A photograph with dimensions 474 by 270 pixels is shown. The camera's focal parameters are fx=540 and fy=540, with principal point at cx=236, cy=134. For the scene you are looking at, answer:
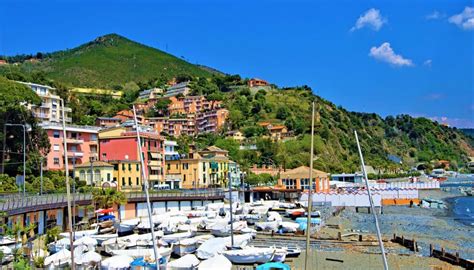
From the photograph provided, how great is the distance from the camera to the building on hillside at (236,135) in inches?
5768

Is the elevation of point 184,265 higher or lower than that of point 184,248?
higher

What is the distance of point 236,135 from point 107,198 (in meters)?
91.8

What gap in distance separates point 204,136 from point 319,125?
44.2 metres

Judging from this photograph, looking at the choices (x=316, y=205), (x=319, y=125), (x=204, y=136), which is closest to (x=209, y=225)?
(x=316, y=205)

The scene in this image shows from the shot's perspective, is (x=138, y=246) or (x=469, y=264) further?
(x=138, y=246)

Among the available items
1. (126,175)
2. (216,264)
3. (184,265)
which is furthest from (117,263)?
(126,175)

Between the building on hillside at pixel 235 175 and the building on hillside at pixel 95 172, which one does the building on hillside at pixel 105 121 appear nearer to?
the building on hillside at pixel 235 175

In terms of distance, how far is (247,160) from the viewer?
12731cm

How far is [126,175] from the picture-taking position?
78.7 metres

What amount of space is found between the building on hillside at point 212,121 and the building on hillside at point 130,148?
68.7 metres

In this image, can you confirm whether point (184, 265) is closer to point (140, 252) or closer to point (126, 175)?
point (140, 252)

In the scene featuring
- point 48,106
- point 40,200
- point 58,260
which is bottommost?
point 58,260

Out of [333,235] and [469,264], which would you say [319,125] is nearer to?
[333,235]

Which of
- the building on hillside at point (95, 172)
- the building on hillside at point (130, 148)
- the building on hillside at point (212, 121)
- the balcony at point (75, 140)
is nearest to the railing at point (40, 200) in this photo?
the building on hillside at point (95, 172)
